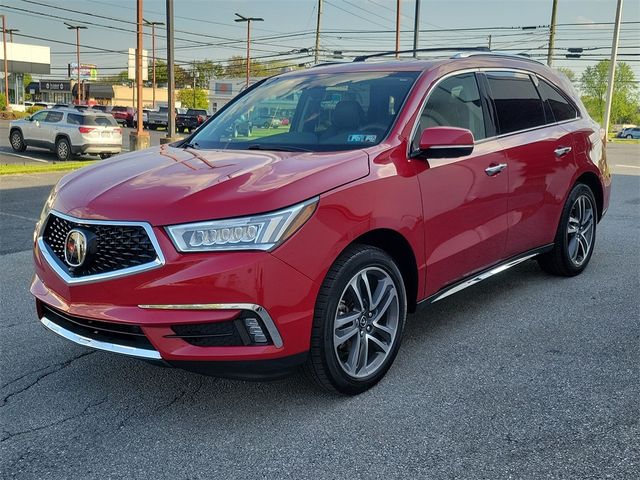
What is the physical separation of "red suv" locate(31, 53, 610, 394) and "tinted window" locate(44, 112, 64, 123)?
17.7m

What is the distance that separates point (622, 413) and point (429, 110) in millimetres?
2046

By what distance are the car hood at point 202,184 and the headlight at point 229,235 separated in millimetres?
36

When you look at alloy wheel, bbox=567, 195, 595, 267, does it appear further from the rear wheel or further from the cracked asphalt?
→ the rear wheel

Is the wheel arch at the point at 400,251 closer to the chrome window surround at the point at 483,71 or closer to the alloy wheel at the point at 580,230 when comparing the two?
the chrome window surround at the point at 483,71

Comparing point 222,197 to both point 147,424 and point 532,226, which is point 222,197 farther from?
point 532,226

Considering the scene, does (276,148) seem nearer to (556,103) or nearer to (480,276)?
(480,276)

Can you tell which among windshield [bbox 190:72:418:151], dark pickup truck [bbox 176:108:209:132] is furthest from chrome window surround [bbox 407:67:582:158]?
dark pickup truck [bbox 176:108:209:132]

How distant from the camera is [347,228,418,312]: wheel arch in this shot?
3512 mm

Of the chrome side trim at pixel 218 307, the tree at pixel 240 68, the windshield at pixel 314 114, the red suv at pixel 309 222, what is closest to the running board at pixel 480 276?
the red suv at pixel 309 222

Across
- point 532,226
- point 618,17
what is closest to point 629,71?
point 618,17

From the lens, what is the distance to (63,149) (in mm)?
20156

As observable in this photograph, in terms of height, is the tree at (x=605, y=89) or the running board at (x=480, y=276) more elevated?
the tree at (x=605, y=89)

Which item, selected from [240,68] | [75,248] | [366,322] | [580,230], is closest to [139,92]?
[580,230]

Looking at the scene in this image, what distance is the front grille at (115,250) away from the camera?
9.55 ft
